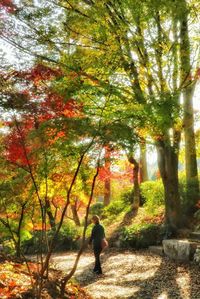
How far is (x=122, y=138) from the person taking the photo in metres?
7.24

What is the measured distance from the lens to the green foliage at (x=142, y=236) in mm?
14570

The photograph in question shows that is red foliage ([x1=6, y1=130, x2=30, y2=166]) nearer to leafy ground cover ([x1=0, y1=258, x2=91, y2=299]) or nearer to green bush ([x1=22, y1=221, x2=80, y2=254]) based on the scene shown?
leafy ground cover ([x1=0, y1=258, x2=91, y2=299])

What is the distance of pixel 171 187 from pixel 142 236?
2.16 m

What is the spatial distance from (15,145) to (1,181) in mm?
936

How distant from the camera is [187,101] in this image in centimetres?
1603

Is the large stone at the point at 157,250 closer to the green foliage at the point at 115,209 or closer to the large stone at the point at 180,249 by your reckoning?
the large stone at the point at 180,249

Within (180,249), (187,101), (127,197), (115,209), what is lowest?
(180,249)

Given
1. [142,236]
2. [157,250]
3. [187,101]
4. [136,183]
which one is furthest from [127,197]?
[157,250]

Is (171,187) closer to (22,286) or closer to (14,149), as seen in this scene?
(14,149)

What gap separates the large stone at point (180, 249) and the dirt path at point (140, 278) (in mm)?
284

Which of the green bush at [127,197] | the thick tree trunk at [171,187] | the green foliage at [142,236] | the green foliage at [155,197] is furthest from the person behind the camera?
the green bush at [127,197]

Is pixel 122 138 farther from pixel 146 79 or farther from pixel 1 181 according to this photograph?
pixel 146 79

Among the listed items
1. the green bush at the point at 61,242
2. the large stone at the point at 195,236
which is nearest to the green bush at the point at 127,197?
the green bush at the point at 61,242

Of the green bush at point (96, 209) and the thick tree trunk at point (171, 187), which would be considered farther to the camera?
the green bush at point (96, 209)
